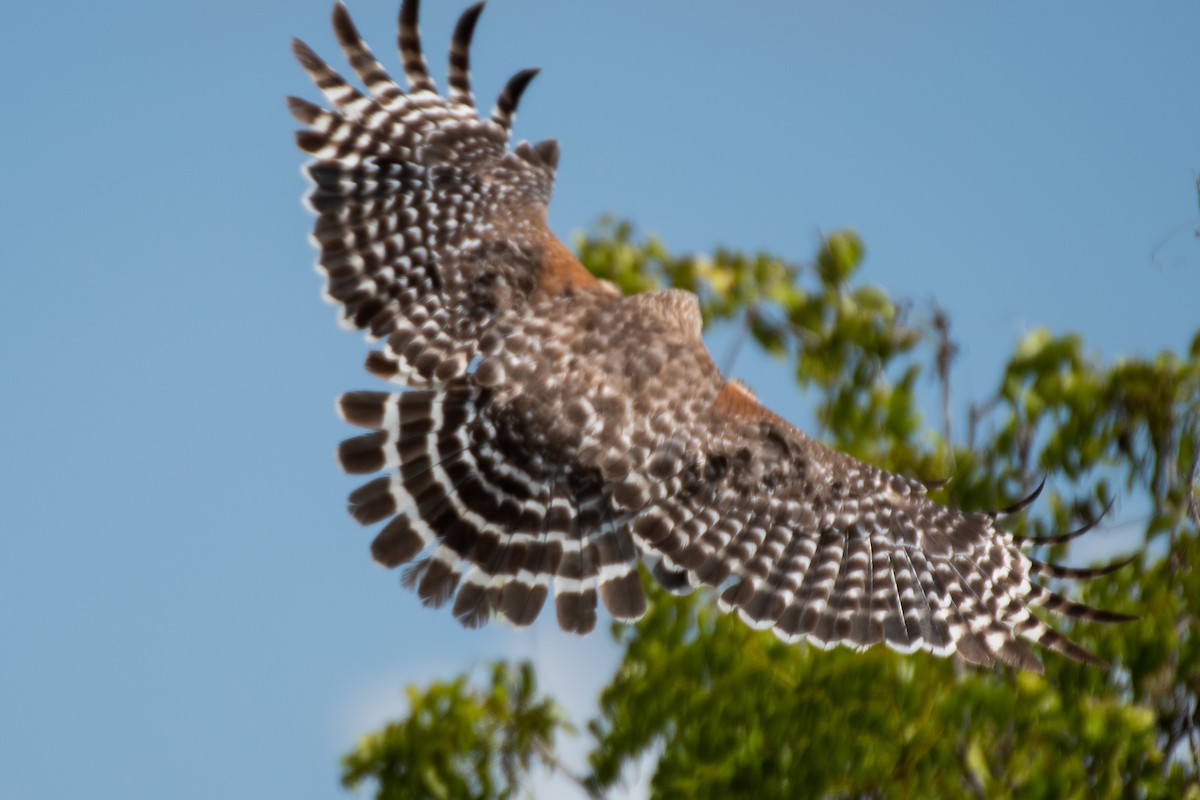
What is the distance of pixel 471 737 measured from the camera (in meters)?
A: 8.50

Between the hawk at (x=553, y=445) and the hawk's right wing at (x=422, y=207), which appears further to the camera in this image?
the hawk's right wing at (x=422, y=207)

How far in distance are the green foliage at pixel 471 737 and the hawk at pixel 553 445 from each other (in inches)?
59.4

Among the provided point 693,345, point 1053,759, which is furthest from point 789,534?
point 1053,759

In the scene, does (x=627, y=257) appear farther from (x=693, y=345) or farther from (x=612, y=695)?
(x=612, y=695)

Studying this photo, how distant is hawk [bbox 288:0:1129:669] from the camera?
23.2 feet

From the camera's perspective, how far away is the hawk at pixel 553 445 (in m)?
7.09

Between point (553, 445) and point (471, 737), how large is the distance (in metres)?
2.06

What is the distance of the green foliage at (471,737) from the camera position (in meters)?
8.49

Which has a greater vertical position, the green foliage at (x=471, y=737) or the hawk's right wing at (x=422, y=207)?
the hawk's right wing at (x=422, y=207)

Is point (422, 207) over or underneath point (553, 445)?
over

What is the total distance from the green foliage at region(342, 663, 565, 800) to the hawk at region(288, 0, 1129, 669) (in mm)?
1508

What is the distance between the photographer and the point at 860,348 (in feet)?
26.7

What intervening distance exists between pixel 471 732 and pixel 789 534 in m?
2.05

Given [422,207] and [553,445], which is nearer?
[553,445]
